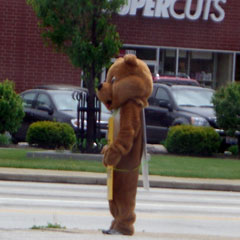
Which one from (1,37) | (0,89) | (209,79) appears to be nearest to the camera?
(0,89)

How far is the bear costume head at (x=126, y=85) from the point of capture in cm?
780

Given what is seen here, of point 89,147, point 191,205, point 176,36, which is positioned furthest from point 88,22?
point 176,36

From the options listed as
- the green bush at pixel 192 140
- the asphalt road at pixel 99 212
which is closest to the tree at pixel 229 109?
the green bush at pixel 192 140

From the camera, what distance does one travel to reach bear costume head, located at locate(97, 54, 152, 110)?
780 centimetres

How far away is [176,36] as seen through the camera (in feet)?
108

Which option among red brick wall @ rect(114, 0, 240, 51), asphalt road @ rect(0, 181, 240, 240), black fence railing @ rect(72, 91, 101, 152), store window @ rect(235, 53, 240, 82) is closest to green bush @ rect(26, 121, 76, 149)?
black fence railing @ rect(72, 91, 101, 152)

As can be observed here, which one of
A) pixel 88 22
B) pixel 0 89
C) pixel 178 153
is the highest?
pixel 88 22

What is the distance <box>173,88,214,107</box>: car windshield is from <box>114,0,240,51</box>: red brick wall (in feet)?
30.1

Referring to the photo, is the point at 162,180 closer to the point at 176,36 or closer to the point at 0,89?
the point at 0,89

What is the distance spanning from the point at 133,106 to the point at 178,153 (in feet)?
45.0

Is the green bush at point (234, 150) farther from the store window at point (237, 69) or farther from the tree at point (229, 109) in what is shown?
the store window at point (237, 69)

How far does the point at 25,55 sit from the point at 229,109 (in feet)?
41.3

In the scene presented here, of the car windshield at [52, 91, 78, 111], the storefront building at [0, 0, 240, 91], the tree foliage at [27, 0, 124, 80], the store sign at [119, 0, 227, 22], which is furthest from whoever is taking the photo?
the store sign at [119, 0, 227, 22]

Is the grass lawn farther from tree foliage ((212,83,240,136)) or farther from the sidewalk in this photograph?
tree foliage ((212,83,240,136))
